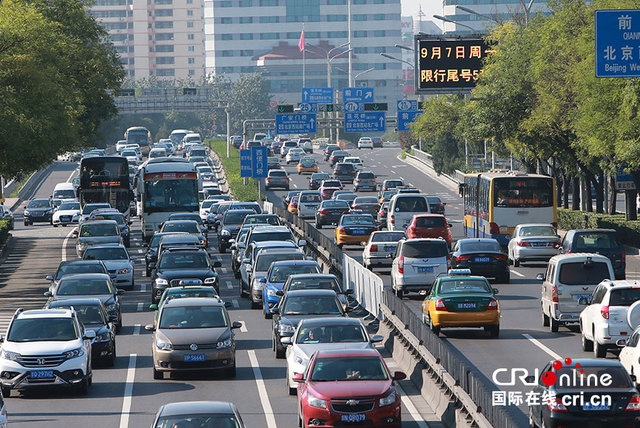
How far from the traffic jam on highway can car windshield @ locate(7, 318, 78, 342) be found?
0.03 meters

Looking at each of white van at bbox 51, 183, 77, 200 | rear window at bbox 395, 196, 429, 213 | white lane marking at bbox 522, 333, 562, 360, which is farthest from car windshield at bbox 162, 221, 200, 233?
white van at bbox 51, 183, 77, 200

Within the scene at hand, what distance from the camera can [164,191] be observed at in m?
58.3

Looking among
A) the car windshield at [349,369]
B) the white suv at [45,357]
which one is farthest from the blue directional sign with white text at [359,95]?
the car windshield at [349,369]

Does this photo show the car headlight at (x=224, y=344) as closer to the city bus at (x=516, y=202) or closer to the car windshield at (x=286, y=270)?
the car windshield at (x=286, y=270)

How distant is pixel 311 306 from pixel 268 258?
10165 mm

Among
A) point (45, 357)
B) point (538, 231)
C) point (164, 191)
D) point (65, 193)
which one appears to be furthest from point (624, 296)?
point (65, 193)

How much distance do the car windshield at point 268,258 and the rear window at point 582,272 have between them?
10.0 m

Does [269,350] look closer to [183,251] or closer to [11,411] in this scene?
[11,411]

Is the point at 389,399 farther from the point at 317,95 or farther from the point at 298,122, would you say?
the point at 317,95

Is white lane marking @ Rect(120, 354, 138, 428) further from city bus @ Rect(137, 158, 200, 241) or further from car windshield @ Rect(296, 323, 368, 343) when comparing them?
city bus @ Rect(137, 158, 200, 241)

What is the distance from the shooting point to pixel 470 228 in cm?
5297

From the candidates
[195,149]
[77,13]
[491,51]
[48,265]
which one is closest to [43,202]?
[77,13]

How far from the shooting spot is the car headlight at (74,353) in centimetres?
2245

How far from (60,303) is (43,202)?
189ft
